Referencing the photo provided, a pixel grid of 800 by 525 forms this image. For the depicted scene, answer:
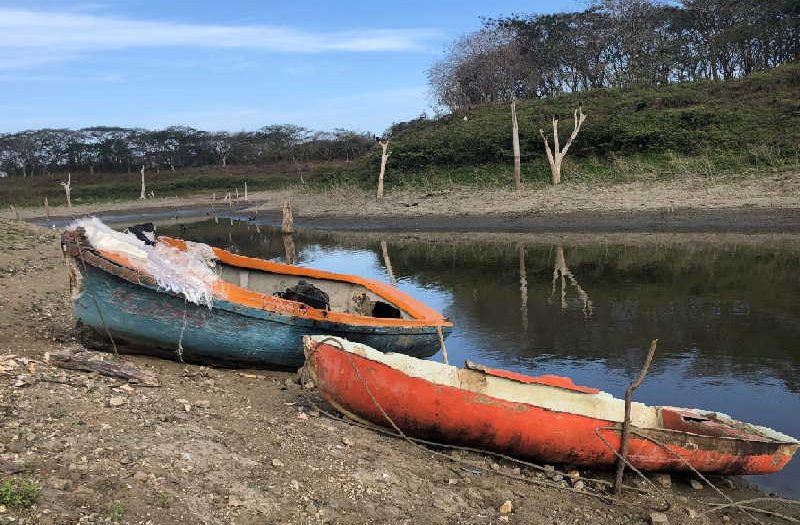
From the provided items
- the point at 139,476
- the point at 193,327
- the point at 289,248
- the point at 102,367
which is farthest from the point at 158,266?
the point at 289,248

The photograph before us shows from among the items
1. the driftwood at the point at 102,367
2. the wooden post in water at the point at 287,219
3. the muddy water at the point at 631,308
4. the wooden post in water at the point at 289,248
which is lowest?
the muddy water at the point at 631,308

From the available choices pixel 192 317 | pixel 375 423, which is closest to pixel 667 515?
pixel 375 423

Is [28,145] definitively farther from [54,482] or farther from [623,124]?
[54,482]

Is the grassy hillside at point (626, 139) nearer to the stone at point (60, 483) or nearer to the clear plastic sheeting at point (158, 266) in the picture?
the clear plastic sheeting at point (158, 266)

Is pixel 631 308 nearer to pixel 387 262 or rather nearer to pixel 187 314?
pixel 187 314

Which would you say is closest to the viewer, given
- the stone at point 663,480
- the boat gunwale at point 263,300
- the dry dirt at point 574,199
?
the stone at point 663,480

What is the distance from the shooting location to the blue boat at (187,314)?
7.70 m

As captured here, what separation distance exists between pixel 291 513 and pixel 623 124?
103 ft

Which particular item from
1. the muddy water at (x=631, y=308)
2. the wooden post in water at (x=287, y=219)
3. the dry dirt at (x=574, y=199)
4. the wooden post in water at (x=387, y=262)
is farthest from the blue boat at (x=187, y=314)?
the wooden post in water at (x=287, y=219)

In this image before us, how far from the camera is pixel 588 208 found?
2622 cm

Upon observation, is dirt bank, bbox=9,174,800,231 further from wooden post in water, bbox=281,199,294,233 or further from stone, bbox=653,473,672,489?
stone, bbox=653,473,672,489

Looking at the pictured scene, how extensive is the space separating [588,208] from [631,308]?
44.0ft

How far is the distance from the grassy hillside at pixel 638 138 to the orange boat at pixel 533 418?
2246cm

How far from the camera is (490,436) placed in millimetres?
6422
